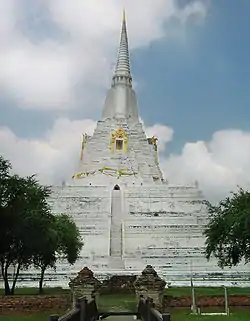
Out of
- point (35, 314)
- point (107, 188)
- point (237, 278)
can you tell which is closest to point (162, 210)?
point (107, 188)

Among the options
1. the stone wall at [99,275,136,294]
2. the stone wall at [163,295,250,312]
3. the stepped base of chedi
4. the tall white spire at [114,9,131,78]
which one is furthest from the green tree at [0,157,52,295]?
the tall white spire at [114,9,131,78]

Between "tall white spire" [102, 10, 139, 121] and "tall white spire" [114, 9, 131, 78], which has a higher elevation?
"tall white spire" [114, 9, 131, 78]

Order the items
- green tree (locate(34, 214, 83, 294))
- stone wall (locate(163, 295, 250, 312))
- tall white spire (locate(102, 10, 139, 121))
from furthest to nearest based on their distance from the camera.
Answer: tall white spire (locate(102, 10, 139, 121)), green tree (locate(34, 214, 83, 294)), stone wall (locate(163, 295, 250, 312))

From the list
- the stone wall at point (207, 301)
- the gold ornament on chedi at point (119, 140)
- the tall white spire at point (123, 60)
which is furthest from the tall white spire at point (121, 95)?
the stone wall at point (207, 301)

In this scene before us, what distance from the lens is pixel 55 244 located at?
1131 inches

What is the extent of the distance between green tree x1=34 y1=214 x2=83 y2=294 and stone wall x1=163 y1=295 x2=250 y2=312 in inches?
370

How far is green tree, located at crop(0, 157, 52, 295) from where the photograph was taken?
983 inches

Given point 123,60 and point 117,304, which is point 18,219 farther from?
point 123,60

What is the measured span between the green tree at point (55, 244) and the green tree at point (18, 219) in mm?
707

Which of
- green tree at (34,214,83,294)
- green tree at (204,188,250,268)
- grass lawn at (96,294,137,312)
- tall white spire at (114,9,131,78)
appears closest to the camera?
grass lawn at (96,294,137,312)

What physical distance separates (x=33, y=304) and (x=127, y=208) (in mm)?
35545

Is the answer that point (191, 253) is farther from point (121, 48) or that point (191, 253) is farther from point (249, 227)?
point (121, 48)

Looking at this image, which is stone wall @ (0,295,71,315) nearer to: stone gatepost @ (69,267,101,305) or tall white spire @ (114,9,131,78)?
stone gatepost @ (69,267,101,305)

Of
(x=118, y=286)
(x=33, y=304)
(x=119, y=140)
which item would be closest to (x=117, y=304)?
(x=33, y=304)
